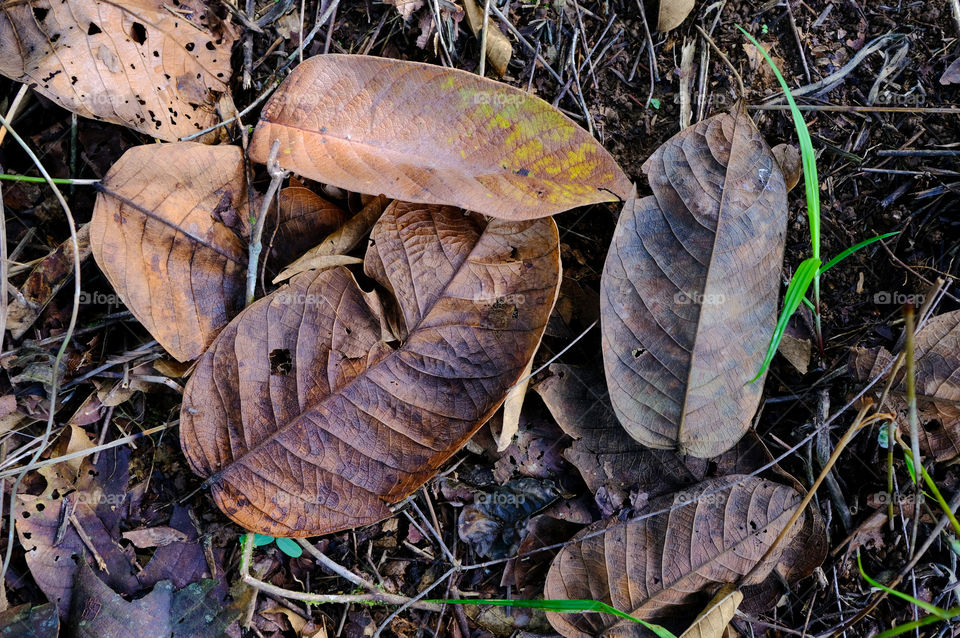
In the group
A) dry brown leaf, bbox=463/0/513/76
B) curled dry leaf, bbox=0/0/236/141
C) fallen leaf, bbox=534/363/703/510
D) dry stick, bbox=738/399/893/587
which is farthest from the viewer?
dry brown leaf, bbox=463/0/513/76

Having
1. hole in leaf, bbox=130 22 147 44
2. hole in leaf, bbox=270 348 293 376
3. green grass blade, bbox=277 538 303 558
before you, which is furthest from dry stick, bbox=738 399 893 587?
hole in leaf, bbox=130 22 147 44

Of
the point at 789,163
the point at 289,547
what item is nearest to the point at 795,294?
the point at 789,163

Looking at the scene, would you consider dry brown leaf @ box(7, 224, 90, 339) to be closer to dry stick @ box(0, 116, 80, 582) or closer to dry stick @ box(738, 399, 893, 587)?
dry stick @ box(0, 116, 80, 582)

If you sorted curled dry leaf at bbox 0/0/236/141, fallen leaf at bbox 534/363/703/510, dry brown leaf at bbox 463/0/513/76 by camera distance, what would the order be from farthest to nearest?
dry brown leaf at bbox 463/0/513/76 < fallen leaf at bbox 534/363/703/510 < curled dry leaf at bbox 0/0/236/141

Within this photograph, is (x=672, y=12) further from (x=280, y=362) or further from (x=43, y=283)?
(x=43, y=283)

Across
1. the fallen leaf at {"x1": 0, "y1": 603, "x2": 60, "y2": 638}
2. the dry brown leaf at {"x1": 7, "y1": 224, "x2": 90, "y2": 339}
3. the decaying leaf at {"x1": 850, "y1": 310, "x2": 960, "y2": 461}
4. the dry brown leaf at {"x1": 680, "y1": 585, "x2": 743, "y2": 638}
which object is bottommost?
the fallen leaf at {"x1": 0, "y1": 603, "x2": 60, "y2": 638}

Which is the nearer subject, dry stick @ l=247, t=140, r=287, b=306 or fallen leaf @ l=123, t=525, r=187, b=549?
dry stick @ l=247, t=140, r=287, b=306
